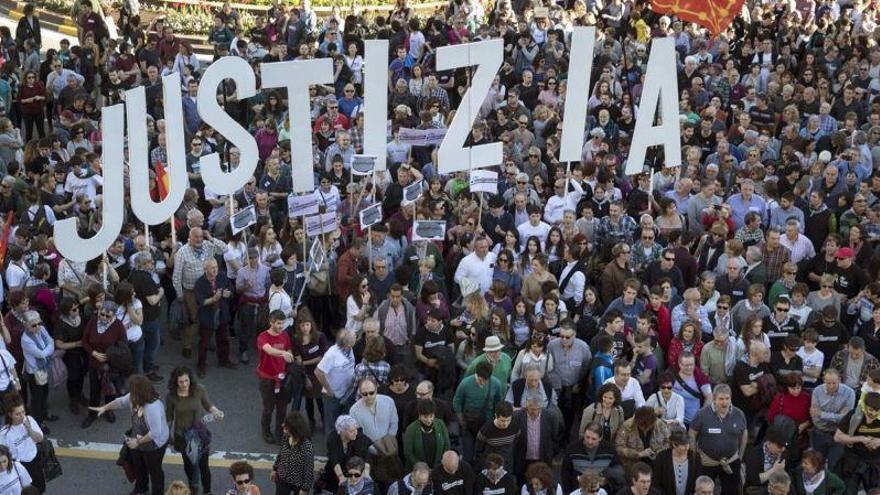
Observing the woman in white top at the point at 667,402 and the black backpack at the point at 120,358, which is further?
the black backpack at the point at 120,358

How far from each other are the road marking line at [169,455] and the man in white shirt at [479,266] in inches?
98.6

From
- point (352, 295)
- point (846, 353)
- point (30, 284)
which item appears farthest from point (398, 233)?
point (846, 353)

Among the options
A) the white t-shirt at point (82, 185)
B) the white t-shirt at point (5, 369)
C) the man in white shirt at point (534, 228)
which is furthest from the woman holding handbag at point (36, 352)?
the man in white shirt at point (534, 228)

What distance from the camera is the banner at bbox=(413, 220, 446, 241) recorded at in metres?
15.3

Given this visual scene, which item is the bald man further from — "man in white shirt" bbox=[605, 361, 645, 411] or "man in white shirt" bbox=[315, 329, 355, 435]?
"man in white shirt" bbox=[315, 329, 355, 435]

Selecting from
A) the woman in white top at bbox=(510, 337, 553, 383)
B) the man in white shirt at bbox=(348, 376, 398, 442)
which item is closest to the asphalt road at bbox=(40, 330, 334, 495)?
the man in white shirt at bbox=(348, 376, 398, 442)

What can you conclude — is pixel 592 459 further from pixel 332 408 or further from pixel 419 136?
pixel 419 136

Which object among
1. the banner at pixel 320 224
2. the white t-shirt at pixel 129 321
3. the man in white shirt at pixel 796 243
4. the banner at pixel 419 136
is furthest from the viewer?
the banner at pixel 419 136

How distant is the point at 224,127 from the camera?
1549 cm

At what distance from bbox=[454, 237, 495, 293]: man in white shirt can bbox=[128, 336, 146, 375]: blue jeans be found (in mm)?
3210

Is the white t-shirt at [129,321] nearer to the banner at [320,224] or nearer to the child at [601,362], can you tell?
the banner at [320,224]

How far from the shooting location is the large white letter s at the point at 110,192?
1423cm

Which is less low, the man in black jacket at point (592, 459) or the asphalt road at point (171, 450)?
the man in black jacket at point (592, 459)

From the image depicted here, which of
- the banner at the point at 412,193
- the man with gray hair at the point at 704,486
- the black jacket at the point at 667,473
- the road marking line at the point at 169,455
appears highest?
the banner at the point at 412,193
